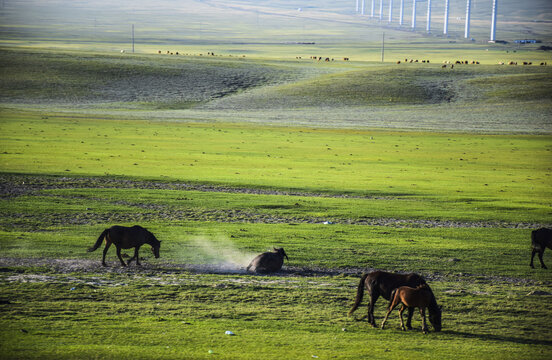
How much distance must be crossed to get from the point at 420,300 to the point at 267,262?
5386 millimetres

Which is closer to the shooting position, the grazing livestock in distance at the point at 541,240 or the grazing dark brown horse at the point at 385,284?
the grazing dark brown horse at the point at 385,284

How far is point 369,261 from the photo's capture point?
17.8 meters

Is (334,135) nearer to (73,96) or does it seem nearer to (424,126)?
(424,126)

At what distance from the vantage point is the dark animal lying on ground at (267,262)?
1638 cm

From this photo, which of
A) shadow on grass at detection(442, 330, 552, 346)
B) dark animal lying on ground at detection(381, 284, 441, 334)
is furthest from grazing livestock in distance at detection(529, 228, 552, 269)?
dark animal lying on ground at detection(381, 284, 441, 334)

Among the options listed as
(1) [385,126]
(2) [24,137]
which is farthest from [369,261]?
(1) [385,126]

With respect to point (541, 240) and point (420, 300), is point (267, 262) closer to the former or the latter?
point (420, 300)

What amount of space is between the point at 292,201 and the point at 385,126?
42687 millimetres

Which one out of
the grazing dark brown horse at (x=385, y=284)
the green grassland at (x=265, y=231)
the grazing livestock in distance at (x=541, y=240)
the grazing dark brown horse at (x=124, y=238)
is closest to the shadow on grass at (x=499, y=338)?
the green grassland at (x=265, y=231)

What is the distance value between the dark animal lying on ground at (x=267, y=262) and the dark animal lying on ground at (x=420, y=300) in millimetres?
4634

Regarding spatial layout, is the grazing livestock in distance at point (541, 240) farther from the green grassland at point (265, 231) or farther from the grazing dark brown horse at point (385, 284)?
the grazing dark brown horse at point (385, 284)

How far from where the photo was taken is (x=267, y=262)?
16375 mm

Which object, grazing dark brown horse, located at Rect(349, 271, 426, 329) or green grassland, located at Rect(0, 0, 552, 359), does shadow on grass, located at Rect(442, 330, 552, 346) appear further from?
grazing dark brown horse, located at Rect(349, 271, 426, 329)

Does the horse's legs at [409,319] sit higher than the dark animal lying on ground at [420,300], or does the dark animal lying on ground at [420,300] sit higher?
the dark animal lying on ground at [420,300]
